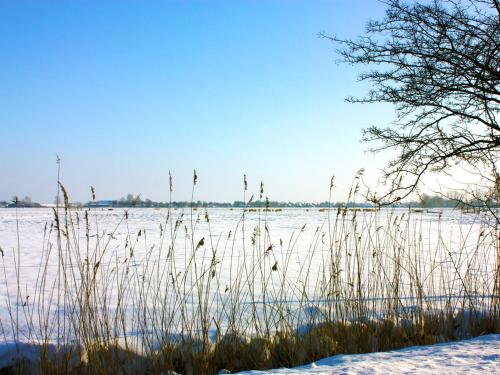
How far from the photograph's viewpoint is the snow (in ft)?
5.95

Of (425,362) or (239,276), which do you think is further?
(239,276)

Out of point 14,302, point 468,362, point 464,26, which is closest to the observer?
point 468,362

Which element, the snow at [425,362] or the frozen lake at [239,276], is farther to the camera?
the frozen lake at [239,276]

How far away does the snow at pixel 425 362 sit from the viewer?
1812mm

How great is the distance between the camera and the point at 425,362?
1957mm

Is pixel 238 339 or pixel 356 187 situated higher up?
pixel 356 187

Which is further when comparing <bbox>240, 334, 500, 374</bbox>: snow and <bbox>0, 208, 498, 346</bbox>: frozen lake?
<bbox>0, 208, 498, 346</bbox>: frozen lake

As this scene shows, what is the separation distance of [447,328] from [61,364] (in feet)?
9.44

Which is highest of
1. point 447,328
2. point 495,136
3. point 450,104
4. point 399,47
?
point 399,47

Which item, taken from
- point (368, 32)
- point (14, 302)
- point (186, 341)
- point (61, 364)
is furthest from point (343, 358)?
point (368, 32)

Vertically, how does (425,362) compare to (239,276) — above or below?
above

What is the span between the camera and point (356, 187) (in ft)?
10.7

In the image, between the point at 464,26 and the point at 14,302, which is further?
the point at 464,26

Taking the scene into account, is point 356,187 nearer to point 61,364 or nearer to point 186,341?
point 186,341
